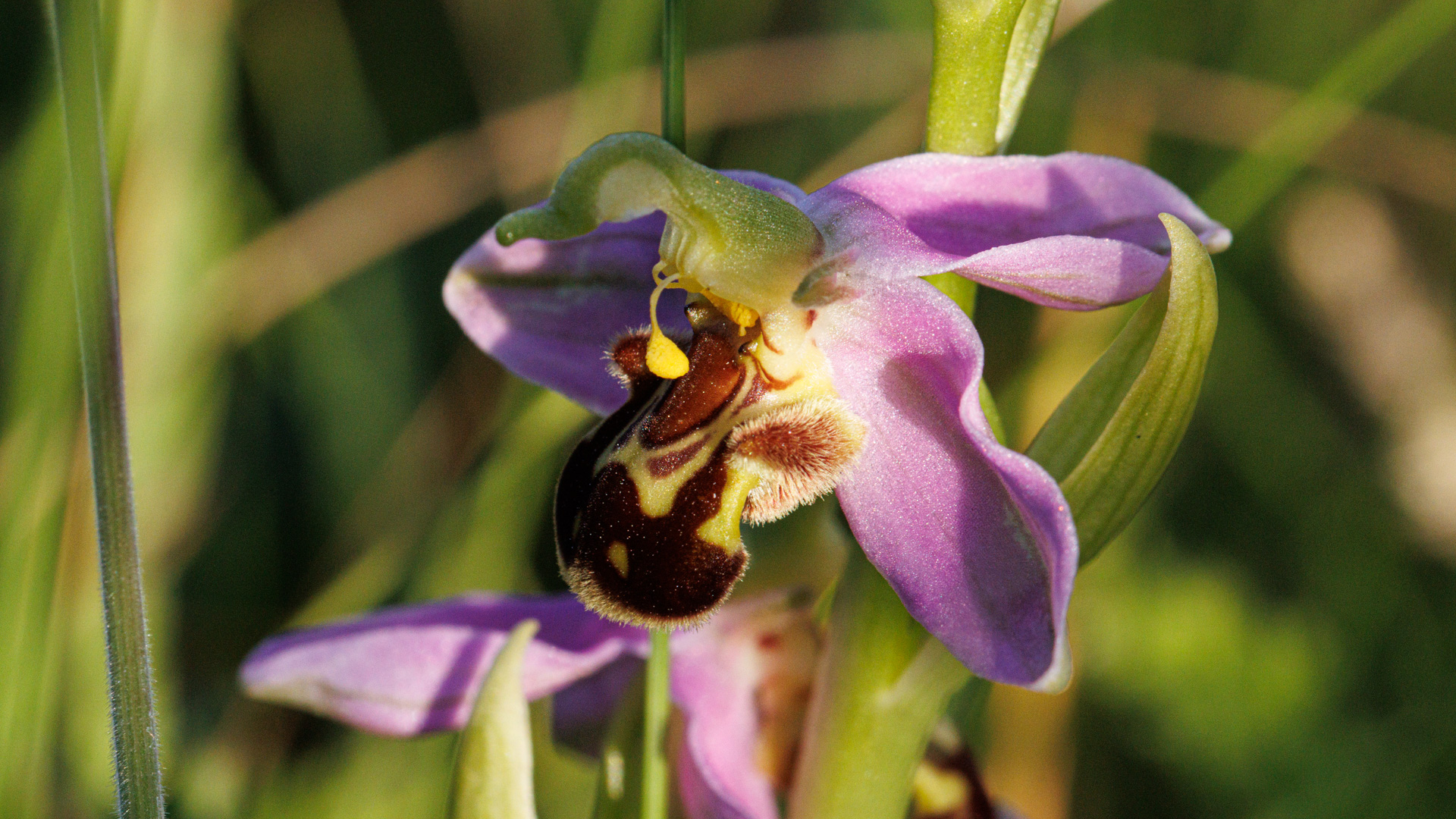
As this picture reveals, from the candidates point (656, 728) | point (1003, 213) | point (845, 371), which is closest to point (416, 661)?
point (656, 728)

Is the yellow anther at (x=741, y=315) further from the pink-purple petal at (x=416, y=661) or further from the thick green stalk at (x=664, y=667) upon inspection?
the pink-purple petal at (x=416, y=661)

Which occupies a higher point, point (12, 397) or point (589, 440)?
point (589, 440)

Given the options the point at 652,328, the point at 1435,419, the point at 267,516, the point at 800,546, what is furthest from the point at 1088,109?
the point at 267,516

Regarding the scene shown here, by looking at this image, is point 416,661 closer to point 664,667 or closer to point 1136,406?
point 664,667

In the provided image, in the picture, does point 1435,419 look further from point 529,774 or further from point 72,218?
point 72,218

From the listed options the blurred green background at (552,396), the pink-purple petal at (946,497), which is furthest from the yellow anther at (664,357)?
the blurred green background at (552,396)

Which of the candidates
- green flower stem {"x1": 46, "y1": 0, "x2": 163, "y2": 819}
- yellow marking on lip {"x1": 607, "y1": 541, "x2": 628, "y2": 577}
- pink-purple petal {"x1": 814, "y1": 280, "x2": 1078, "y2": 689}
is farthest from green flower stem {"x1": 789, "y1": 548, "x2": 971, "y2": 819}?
green flower stem {"x1": 46, "y1": 0, "x2": 163, "y2": 819}
